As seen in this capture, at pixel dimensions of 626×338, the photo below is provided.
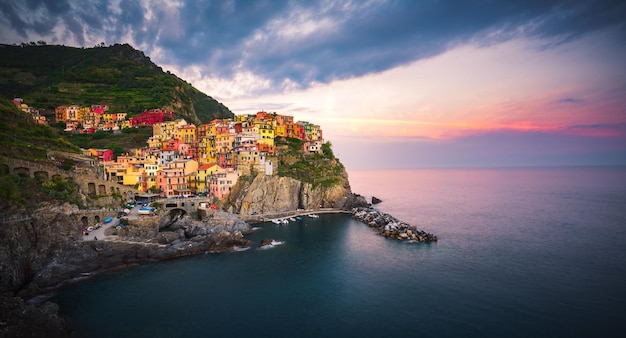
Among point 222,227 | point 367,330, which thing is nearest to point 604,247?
point 367,330

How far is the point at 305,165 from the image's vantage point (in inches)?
2844

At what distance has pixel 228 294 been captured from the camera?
95.5 ft

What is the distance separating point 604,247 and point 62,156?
7646 centimetres

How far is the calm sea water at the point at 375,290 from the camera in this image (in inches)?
927

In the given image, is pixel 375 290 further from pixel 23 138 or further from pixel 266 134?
pixel 23 138

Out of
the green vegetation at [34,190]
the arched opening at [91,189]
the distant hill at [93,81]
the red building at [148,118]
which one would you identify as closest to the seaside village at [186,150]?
the red building at [148,118]

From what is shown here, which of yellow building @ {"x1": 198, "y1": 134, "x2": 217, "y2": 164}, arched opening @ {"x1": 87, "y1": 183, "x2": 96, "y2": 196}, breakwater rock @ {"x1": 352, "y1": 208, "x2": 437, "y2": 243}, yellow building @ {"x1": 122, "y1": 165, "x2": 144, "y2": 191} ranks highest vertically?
yellow building @ {"x1": 198, "y1": 134, "x2": 217, "y2": 164}

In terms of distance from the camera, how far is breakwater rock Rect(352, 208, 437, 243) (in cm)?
4616

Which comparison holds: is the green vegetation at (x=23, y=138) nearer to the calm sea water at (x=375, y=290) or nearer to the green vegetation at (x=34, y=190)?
the green vegetation at (x=34, y=190)

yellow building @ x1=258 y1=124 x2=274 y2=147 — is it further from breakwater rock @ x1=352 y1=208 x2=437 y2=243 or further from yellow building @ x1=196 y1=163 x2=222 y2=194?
breakwater rock @ x1=352 y1=208 x2=437 y2=243

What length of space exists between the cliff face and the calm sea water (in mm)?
11562

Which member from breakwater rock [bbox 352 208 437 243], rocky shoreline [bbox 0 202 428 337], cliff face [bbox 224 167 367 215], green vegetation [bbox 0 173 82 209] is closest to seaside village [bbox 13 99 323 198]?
cliff face [bbox 224 167 367 215]

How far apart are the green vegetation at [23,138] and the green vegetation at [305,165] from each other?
3831 centimetres

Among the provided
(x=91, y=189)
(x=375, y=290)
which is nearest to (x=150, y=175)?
(x=91, y=189)
